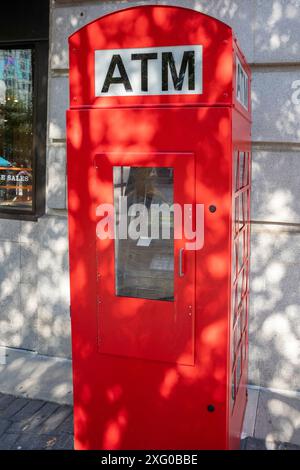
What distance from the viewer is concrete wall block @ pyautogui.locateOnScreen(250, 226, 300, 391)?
14.6 ft

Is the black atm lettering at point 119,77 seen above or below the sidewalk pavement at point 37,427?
above

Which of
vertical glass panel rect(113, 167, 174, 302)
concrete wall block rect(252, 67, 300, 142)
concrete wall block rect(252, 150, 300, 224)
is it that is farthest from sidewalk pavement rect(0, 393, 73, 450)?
concrete wall block rect(252, 67, 300, 142)

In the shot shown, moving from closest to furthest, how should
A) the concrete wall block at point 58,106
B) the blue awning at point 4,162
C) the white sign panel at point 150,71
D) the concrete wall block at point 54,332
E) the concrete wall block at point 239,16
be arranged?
1. the white sign panel at point 150,71
2. the concrete wall block at point 239,16
3. the concrete wall block at point 58,106
4. the concrete wall block at point 54,332
5. the blue awning at point 4,162

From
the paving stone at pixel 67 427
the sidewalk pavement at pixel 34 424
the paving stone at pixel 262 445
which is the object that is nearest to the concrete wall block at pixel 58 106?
the sidewalk pavement at pixel 34 424

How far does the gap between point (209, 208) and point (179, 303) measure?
548 mm

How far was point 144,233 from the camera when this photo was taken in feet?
9.65

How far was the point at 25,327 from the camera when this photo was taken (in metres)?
5.45

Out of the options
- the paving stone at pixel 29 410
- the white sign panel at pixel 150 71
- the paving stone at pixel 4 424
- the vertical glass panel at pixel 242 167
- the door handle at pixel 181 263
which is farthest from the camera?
the paving stone at pixel 29 410

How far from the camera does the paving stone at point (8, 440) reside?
3.66 metres

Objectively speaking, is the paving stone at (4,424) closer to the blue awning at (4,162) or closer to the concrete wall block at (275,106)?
the blue awning at (4,162)

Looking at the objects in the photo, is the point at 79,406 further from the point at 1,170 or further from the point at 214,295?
the point at 1,170

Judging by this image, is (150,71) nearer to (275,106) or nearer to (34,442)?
(275,106)

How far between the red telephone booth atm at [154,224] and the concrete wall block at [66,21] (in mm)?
2146

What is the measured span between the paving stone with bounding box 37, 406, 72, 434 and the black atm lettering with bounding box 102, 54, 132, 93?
2561 mm
